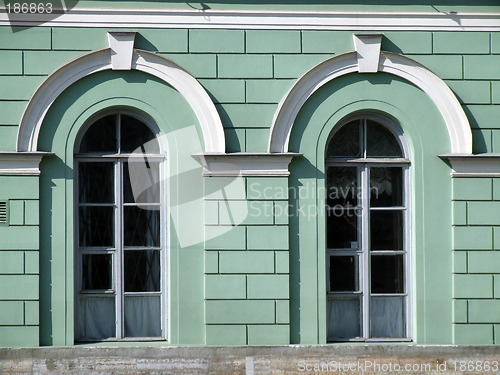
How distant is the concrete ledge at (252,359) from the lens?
9.66 meters

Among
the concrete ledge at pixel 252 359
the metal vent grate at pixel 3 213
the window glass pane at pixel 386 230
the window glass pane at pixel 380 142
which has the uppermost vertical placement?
the window glass pane at pixel 380 142

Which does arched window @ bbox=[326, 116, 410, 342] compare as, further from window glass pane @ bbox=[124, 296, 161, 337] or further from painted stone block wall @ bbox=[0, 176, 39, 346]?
painted stone block wall @ bbox=[0, 176, 39, 346]

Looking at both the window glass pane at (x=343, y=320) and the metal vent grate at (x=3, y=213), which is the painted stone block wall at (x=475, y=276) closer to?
the window glass pane at (x=343, y=320)

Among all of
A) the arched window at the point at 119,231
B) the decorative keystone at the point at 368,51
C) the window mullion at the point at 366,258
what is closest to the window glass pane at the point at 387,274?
the window mullion at the point at 366,258

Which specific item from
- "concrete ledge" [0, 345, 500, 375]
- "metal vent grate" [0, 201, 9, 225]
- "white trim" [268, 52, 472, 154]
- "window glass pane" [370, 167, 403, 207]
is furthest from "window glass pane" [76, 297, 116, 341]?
"window glass pane" [370, 167, 403, 207]

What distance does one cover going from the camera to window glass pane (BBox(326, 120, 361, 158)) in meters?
10.3

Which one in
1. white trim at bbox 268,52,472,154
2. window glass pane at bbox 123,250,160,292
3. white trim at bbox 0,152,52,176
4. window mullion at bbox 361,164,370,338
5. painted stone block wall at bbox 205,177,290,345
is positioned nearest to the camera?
white trim at bbox 0,152,52,176

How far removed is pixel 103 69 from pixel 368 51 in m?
3.35

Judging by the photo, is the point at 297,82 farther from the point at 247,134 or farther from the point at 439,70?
the point at 439,70

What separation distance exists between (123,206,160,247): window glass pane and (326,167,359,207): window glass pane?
2.25m

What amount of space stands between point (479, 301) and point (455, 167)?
68.1 inches

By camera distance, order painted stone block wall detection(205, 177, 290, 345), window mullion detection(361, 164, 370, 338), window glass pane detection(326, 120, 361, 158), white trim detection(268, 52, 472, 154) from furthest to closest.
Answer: window glass pane detection(326, 120, 361, 158)
window mullion detection(361, 164, 370, 338)
white trim detection(268, 52, 472, 154)
painted stone block wall detection(205, 177, 290, 345)

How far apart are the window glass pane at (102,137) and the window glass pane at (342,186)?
2798 millimetres

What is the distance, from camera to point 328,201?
10.2 m
